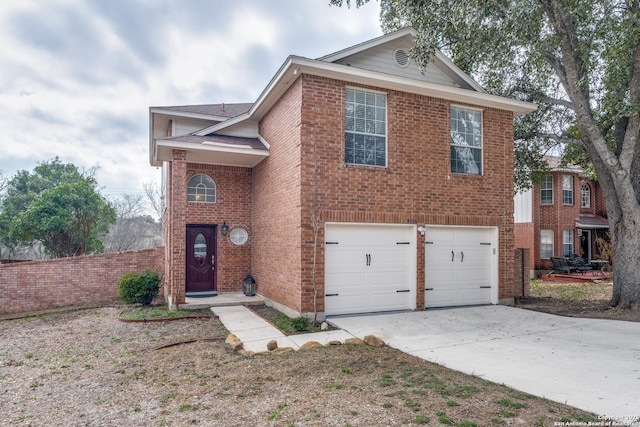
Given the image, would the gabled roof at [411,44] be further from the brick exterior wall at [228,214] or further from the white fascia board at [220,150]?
the brick exterior wall at [228,214]

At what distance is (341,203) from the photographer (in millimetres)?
8352

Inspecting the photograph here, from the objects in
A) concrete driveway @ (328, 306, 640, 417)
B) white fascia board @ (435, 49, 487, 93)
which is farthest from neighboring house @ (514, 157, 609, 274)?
concrete driveway @ (328, 306, 640, 417)

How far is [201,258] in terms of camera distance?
1151 centimetres

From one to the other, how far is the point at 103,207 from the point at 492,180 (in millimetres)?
16923

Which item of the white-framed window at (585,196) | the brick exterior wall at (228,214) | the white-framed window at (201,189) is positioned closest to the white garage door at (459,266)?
the brick exterior wall at (228,214)

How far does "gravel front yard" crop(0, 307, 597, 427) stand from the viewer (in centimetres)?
376

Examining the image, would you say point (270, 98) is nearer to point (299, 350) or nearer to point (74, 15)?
point (74, 15)

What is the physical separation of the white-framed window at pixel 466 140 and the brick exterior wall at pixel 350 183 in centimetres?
20

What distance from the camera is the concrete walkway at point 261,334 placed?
21.8 ft

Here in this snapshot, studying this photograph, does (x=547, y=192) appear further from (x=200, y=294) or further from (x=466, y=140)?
(x=200, y=294)

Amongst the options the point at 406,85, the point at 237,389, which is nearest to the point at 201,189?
the point at 406,85

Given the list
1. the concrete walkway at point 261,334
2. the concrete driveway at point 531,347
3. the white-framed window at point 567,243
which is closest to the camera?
the concrete driveway at point 531,347

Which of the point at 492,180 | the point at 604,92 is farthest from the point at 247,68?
the point at 604,92

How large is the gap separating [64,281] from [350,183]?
31.8 feet
